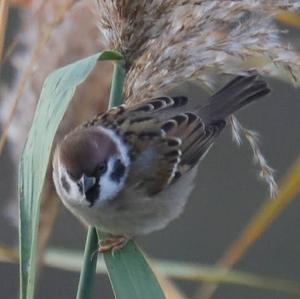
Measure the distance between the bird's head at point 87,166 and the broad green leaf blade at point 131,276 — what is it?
219mm

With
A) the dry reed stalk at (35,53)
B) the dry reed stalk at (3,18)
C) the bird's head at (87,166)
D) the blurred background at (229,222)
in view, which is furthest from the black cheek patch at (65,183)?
the blurred background at (229,222)

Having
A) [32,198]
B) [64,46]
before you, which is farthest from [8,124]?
[32,198]

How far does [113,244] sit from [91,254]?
200 millimetres

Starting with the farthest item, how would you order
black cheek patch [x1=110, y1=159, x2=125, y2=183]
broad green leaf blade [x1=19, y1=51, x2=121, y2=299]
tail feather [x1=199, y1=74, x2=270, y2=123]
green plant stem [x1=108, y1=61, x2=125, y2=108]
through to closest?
tail feather [x1=199, y1=74, x2=270, y2=123], black cheek patch [x1=110, y1=159, x2=125, y2=183], green plant stem [x1=108, y1=61, x2=125, y2=108], broad green leaf blade [x1=19, y1=51, x2=121, y2=299]

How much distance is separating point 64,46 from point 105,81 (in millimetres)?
103

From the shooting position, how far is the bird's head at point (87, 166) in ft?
5.12

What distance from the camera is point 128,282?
1232 millimetres

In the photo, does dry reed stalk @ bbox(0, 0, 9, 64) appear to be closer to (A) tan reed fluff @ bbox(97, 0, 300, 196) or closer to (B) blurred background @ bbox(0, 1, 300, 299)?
(A) tan reed fluff @ bbox(97, 0, 300, 196)

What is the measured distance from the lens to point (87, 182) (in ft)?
5.11

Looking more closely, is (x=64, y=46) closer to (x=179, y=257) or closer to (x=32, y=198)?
(x=32, y=198)

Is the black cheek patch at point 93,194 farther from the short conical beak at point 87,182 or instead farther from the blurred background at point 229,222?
the blurred background at point 229,222

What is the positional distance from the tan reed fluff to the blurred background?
1689mm

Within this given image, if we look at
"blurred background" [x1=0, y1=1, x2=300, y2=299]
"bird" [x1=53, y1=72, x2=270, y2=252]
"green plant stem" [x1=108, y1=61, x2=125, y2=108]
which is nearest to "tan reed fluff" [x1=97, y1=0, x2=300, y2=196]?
"green plant stem" [x1=108, y1=61, x2=125, y2=108]

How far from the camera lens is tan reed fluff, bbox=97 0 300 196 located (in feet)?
4.50
